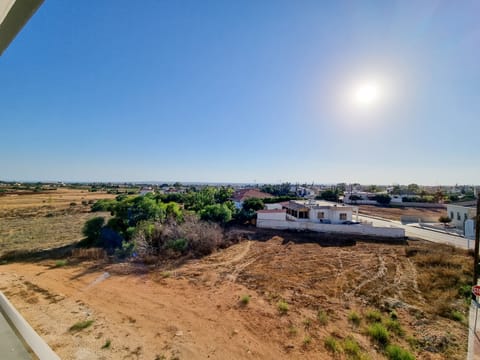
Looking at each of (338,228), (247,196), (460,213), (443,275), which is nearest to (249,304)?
(443,275)

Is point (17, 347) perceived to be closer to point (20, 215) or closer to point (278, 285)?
point (278, 285)

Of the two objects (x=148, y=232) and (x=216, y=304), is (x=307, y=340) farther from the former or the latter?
(x=148, y=232)

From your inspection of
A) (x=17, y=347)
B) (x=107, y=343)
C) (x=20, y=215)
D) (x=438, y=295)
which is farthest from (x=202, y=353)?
(x=20, y=215)

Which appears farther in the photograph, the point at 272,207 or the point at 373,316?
the point at 272,207

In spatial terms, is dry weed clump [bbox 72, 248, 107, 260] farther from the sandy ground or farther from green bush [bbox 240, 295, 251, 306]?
green bush [bbox 240, 295, 251, 306]

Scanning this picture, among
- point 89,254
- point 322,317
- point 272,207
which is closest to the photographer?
point 322,317

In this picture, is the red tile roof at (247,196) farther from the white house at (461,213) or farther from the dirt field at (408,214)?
the white house at (461,213)
